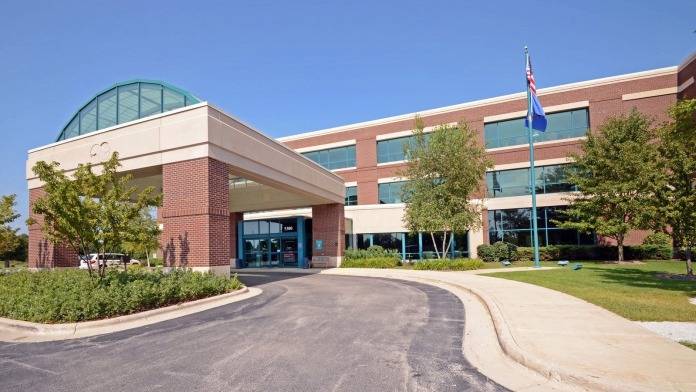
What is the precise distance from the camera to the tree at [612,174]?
24.2m

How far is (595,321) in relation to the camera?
7.92 metres

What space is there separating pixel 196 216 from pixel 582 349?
12296 millimetres

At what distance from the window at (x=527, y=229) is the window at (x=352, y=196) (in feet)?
41.7

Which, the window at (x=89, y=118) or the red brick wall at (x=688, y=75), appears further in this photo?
the red brick wall at (x=688, y=75)

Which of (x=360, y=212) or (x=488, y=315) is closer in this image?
(x=488, y=315)

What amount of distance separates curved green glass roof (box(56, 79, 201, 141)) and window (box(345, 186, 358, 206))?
79.4ft

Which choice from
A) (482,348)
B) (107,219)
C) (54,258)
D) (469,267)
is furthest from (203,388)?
(469,267)

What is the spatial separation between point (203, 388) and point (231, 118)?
12.7m

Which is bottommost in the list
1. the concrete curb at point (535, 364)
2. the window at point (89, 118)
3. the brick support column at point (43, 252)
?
the concrete curb at point (535, 364)

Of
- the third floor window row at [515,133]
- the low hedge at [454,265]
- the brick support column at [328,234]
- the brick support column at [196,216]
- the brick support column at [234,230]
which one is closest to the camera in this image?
the brick support column at [196,216]

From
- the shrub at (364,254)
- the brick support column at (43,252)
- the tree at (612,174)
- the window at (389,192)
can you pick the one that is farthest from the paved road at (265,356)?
the window at (389,192)

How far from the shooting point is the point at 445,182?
2594 cm

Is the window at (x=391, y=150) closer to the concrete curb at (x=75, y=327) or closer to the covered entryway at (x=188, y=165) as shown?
the covered entryway at (x=188, y=165)

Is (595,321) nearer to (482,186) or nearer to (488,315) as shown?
(488,315)
